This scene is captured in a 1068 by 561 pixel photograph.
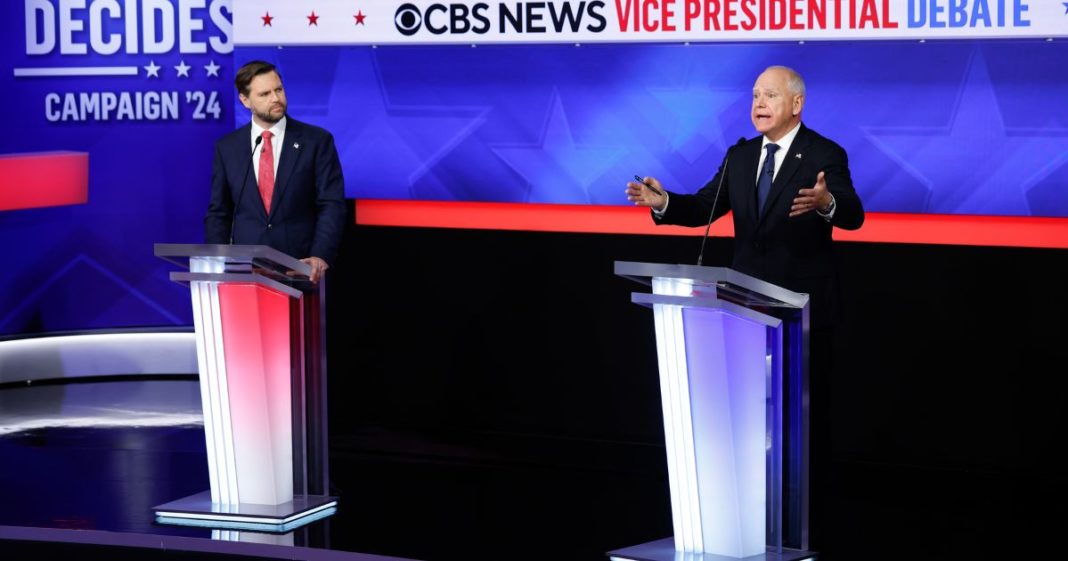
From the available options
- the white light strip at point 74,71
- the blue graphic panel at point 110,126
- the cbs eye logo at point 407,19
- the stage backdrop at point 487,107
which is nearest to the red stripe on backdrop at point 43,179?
the stage backdrop at point 487,107

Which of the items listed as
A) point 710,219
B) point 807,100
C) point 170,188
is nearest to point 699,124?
point 807,100

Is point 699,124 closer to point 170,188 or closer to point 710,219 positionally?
point 710,219

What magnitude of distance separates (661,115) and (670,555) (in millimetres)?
2097

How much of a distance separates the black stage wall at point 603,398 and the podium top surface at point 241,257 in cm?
85

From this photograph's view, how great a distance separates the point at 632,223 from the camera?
6012 millimetres

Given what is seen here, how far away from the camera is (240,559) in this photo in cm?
448

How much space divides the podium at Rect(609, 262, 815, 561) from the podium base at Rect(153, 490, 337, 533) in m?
1.18

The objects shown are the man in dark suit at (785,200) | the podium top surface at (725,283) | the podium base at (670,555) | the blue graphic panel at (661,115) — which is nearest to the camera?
the podium top surface at (725,283)

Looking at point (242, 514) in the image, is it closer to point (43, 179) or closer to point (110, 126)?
point (43, 179)

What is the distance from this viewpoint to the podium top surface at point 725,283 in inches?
158

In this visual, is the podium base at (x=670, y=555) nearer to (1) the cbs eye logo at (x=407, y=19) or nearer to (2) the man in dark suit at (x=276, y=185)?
(2) the man in dark suit at (x=276, y=185)

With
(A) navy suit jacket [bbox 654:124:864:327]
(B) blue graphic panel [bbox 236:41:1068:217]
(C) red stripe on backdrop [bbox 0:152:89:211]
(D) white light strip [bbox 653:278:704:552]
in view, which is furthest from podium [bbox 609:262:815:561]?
(C) red stripe on backdrop [bbox 0:152:89:211]

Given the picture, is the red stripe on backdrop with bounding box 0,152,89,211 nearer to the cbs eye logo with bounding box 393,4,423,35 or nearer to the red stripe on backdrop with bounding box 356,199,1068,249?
the red stripe on backdrop with bounding box 356,199,1068,249

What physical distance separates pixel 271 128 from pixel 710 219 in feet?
5.49
